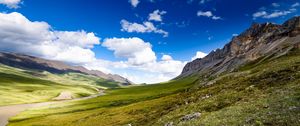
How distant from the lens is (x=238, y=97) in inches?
1722

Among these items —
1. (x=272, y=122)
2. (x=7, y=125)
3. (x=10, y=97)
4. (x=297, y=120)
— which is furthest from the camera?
(x=10, y=97)

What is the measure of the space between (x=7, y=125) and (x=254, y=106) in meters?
94.6

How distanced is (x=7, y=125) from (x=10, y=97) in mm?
104373

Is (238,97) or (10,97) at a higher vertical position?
(10,97)

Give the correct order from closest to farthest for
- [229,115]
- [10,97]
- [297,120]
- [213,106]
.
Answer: [297,120]
[229,115]
[213,106]
[10,97]

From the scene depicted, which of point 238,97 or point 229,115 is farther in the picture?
point 238,97

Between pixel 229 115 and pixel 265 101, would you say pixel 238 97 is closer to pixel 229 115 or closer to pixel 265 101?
pixel 265 101

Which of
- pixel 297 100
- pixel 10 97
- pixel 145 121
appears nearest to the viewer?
pixel 297 100

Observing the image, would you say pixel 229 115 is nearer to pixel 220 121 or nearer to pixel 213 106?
pixel 220 121

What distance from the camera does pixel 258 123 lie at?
24.5 meters

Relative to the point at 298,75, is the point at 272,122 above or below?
below

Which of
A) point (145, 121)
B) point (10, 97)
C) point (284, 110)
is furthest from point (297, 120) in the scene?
point (10, 97)

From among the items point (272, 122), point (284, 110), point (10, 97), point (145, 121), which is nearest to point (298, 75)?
point (284, 110)

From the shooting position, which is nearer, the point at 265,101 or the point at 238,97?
the point at 265,101
